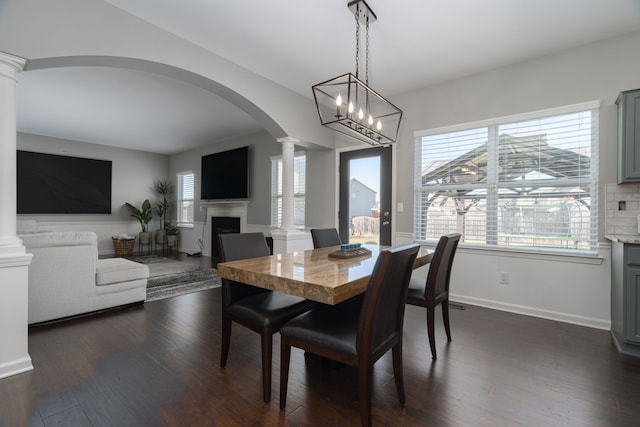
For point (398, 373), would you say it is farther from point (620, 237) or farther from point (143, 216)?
point (143, 216)

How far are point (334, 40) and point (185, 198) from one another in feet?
21.6

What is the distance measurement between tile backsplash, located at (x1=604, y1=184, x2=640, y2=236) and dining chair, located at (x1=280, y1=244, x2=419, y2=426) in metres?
2.53

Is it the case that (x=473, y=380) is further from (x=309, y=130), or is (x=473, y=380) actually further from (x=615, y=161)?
(x=309, y=130)

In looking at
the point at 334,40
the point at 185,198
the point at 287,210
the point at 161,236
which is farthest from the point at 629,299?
the point at 161,236

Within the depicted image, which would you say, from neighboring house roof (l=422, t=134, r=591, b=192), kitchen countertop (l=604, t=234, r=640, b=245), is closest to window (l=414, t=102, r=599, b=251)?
neighboring house roof (l=422, t=134, r=591, b=192)

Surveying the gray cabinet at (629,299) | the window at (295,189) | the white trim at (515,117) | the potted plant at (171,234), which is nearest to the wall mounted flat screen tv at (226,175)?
the window at (295,189)

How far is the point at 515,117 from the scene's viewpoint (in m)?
3.27

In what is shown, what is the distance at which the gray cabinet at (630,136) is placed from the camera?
2.45 m

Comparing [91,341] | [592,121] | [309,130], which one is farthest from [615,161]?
[91,341]

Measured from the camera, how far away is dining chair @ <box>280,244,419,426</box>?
4.49 feet

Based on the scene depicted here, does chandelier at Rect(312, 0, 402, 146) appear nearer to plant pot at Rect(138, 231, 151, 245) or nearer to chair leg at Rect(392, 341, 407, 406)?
chair leg at Rect(392, 341, 407, 406)

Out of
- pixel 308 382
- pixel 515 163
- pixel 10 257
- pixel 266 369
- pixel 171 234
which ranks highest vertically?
pixel 515 163

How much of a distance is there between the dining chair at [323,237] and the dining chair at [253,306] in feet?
2.57

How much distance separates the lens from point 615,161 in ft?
9.05
